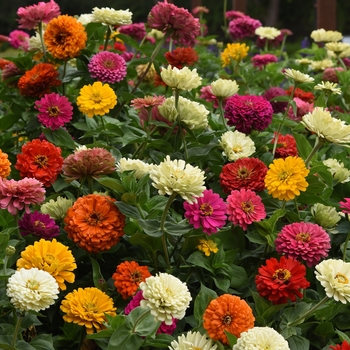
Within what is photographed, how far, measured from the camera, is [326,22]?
4027 mm

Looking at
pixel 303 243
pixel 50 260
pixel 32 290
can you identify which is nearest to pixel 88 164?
pixel 50 260

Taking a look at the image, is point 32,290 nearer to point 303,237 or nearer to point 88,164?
point 88,164

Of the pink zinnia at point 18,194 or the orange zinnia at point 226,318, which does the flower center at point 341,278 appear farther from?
the pink zinnia at point 18,194

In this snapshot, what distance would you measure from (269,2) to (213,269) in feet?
52.0

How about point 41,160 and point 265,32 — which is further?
point 265,32

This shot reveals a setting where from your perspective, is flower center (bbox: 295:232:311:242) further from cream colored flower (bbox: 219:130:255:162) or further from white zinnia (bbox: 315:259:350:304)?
cream colored flower (bbox: 219:130:255:162)

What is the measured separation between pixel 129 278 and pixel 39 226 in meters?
0.25

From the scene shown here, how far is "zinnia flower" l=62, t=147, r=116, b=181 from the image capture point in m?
1.44

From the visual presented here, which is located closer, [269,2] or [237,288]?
[237,288]

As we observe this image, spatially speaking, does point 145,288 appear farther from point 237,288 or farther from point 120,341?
point 237,288

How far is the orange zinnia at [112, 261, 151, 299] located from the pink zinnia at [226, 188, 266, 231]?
0.71 ft

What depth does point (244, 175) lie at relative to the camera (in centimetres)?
154

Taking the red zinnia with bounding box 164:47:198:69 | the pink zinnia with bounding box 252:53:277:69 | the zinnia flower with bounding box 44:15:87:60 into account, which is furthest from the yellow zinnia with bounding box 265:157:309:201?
the pink zinnia with bounding box 252:53:277:69

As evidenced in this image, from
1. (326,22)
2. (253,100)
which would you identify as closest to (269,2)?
(326,22)
